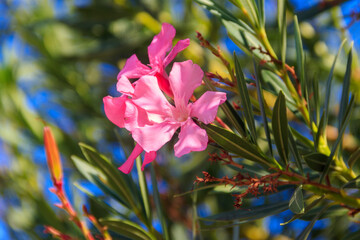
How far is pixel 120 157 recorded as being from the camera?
1562 mm

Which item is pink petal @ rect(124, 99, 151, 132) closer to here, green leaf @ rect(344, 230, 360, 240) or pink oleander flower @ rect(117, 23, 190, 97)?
pink oleander flower @ rect(117, 23, 190, 97)

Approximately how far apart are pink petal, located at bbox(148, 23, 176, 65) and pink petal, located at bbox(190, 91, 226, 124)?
9 cm

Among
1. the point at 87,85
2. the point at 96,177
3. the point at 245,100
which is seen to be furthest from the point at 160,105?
the point at 87,85

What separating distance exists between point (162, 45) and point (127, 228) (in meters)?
0.30

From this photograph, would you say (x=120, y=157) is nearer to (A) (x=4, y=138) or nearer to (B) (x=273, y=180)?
(A) (x=4, y=138)

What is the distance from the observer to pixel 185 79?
1.73 ft

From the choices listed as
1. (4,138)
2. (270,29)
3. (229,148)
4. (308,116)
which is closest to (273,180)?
(229,148)

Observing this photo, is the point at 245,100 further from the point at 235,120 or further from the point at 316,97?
the point at 316,97

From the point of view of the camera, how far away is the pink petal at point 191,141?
0.48 m

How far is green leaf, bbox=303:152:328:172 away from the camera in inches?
21.6

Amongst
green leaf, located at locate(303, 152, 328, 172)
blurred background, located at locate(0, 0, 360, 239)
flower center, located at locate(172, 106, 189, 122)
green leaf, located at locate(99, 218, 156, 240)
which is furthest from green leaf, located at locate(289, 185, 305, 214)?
blurred background, located at locate(0, 0, 360, 239)

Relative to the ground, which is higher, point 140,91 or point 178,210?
point 140,91

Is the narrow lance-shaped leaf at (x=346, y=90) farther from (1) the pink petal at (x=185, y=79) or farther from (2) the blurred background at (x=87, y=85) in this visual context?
(2) the blurred background at (x=87, y=85)

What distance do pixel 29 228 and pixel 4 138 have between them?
0.40m
